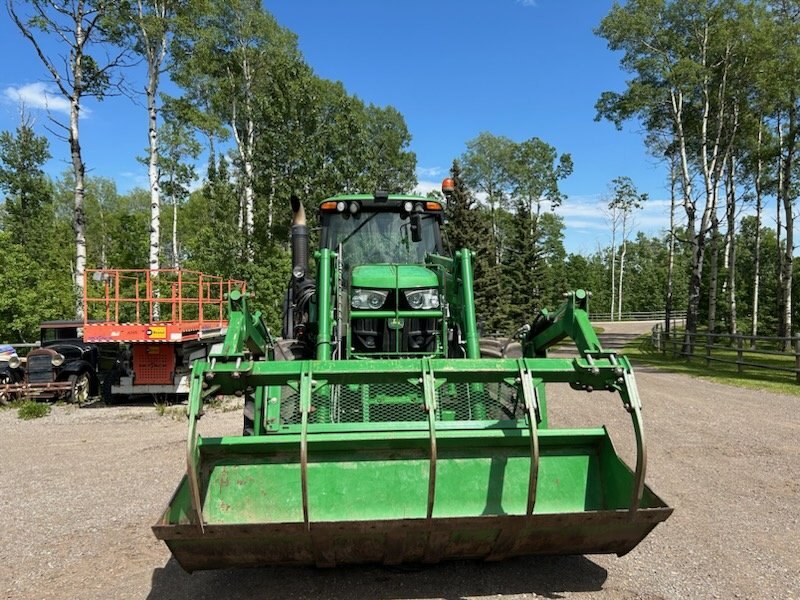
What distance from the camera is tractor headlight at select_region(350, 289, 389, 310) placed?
5344 millimetres

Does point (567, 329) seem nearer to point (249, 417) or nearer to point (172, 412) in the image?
point (249, 417)

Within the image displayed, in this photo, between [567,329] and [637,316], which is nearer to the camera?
[567,329]

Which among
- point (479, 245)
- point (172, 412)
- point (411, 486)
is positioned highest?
point (479, 245)

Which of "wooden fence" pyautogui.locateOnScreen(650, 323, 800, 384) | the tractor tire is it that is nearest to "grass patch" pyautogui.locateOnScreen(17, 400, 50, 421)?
the tractor tire

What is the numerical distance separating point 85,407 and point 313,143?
1620cm

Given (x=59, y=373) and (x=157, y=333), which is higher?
(x=157, y=333)

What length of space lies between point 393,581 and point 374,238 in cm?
372

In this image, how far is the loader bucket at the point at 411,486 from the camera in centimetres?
319

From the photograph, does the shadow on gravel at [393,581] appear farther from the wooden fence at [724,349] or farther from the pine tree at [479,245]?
the pine tree at [479,245]

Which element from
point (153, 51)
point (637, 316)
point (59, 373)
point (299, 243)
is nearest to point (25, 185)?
point (153, 51)

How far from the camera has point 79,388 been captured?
12359 mm

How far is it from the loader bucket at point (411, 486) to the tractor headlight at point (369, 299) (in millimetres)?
A: 1668

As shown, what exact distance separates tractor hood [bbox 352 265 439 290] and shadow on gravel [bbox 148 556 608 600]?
2.40 metres

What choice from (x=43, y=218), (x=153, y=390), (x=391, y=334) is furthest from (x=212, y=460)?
(x=43, y=218)
